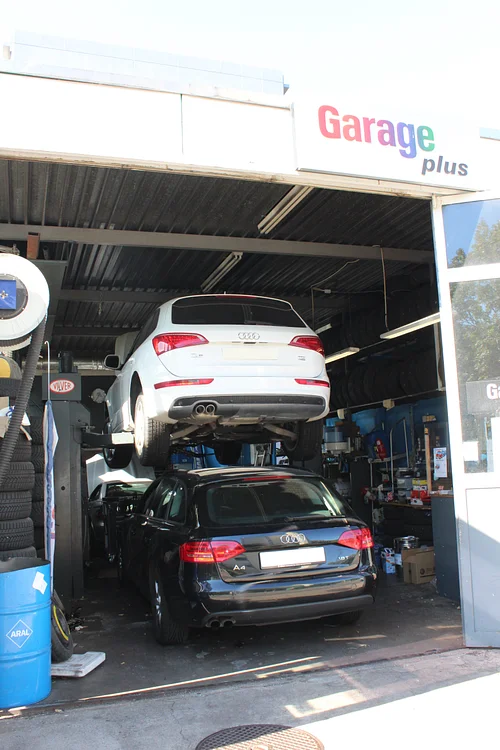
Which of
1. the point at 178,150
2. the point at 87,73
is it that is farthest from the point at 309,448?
the point at 87,73

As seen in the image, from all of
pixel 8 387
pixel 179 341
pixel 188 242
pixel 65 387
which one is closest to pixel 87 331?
pixel 65 387

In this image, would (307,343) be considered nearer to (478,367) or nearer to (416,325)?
(478,367)

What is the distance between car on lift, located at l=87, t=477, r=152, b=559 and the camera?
889cm

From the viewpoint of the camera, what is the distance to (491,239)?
5.30m

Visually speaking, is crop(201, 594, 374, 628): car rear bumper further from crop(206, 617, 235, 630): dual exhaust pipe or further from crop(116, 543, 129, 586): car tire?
crop(116, 543, 129, 586): car tire

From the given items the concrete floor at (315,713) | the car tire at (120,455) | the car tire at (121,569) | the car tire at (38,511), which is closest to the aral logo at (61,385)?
the car tire at (38,511)

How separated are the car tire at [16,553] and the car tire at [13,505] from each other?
0.74 feet

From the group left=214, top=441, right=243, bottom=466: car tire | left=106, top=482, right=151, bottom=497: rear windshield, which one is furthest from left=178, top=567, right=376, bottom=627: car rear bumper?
left=106, top=482, right=151, bottom=497: rear windshield

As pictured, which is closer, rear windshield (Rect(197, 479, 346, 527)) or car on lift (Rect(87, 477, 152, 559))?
rear windshield (Rect(197, 479, 346, 527))

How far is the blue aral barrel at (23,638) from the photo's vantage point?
153 inches

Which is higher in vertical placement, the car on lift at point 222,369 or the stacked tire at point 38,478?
the car on lift at point 222,369

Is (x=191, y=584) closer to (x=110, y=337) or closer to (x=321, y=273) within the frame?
(x=321, y=273)

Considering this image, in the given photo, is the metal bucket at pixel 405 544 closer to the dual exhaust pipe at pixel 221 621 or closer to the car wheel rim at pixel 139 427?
the car wheel rim at pixel 139 427

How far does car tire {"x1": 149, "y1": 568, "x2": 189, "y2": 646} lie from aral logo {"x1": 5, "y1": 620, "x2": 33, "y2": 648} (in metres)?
1.33
